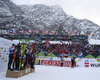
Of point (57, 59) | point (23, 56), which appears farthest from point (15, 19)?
point (23, 56)

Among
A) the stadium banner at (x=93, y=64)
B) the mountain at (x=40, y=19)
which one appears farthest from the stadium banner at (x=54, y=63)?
the mountain at (x=40, y=19)

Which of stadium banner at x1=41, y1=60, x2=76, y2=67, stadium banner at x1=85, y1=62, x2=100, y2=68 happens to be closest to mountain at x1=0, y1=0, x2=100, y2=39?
stadium banner at x1=41, y1=60, x2=76, y2=67

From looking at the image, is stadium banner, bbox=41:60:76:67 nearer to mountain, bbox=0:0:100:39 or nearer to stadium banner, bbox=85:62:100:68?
stadium banner, bbox=85:62:100:68

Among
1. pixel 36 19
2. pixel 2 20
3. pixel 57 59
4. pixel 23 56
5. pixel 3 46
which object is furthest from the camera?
pixel 36 19

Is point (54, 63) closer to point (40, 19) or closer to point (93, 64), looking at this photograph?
point (93, 64)

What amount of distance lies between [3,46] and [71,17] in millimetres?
135169

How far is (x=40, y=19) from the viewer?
120438 mm

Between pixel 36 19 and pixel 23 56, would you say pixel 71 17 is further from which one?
pixel 23 56

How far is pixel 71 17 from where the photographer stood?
Answer: 13975 cm

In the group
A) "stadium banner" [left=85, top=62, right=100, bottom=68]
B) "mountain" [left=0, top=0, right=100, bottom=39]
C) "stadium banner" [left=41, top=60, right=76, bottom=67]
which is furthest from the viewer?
"mountain" [left=0, top=0, right=100, bottom=39]

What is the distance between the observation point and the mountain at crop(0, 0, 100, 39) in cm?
9562

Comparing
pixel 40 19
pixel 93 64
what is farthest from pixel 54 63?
pixel 40 19

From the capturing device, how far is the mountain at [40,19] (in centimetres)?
9562

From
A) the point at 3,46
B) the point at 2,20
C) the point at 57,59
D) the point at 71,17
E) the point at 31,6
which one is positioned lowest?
the point at 57,59
